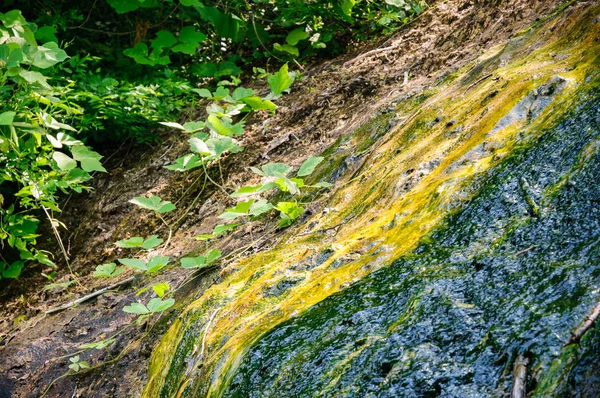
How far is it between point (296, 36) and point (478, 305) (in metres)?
4.55

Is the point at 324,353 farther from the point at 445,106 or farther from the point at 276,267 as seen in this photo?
the point at 445,106

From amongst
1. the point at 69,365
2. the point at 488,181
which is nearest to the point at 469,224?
the point at 488,181

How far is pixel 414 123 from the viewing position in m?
3.03

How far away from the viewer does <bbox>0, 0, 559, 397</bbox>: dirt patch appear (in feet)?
10.9

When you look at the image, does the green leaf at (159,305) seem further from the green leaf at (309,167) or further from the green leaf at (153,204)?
the green leaf at (309,167)

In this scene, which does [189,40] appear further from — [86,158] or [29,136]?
[86,158]

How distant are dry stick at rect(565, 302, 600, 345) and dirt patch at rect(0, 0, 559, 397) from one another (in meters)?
1.91

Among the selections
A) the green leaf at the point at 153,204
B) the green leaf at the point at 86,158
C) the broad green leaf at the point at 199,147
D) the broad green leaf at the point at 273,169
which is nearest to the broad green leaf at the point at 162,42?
the green leaf at the point at 86,158

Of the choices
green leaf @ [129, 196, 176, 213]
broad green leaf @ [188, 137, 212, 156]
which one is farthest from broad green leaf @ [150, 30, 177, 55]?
broad green leaf @ [188, 137, 212, 156]

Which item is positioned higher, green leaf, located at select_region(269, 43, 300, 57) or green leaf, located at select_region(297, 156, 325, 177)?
green leaf, located at select_region(269, 43, 300, 57)

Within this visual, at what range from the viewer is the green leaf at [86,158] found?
11.1 feet

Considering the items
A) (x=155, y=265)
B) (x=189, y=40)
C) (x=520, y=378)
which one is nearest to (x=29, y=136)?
(x=155, y=265)

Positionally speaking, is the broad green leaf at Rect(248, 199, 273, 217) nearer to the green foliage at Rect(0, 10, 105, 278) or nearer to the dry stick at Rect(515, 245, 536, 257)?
the green foliage at Rect(0, 10, 105, 278)

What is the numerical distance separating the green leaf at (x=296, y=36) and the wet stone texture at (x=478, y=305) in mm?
3930
